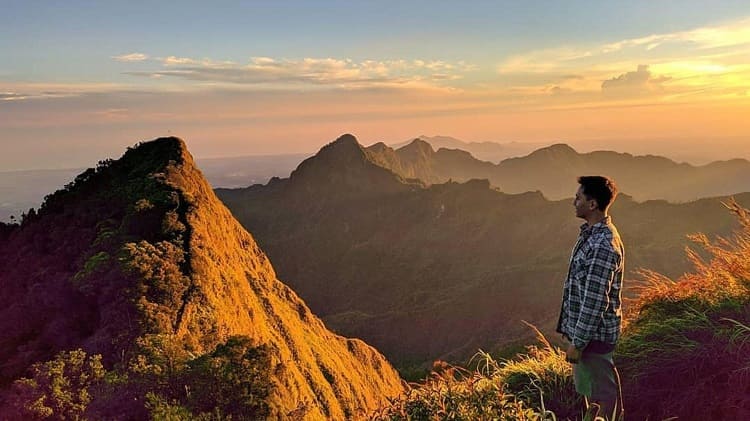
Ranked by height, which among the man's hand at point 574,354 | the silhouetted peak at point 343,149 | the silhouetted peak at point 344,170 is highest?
the man's hand at point 574,354

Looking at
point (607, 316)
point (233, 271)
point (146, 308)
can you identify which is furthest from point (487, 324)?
point (607, 316)

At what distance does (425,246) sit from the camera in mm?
114812

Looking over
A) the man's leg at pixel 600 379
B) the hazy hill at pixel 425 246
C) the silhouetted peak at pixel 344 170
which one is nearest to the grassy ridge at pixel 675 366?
the man's leg at pixel 600 379

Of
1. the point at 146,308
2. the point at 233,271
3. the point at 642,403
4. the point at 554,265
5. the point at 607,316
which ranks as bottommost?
the point at 554,265

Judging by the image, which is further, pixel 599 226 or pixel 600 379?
pixel 600 379

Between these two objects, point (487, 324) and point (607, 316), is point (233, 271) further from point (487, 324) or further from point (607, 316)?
point (487, 324)

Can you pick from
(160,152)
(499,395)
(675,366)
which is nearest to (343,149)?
(160,152)

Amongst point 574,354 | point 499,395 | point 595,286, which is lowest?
point 574,354

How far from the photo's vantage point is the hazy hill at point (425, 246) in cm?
6956

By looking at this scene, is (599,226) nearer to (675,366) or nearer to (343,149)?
(675,366)

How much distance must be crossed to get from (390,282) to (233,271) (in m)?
83.4

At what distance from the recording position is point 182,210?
17078 mm

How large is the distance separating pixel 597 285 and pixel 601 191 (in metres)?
0.96

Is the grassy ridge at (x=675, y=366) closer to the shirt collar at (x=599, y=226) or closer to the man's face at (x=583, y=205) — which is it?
the shirt collar at (x=599, y=226)
